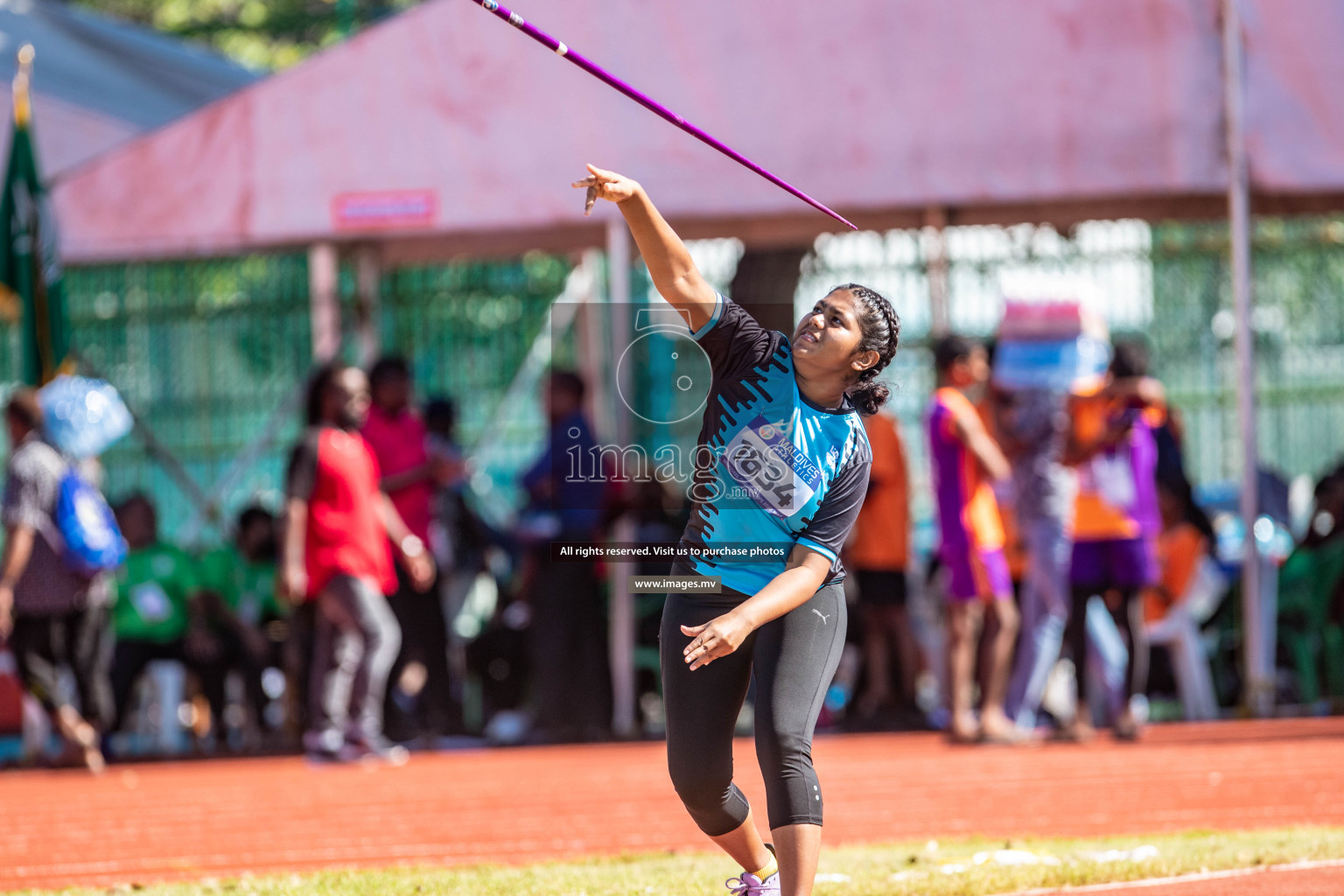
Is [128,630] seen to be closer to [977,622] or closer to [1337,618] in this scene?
[977,622]

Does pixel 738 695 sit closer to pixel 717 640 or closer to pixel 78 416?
pixel 717 640

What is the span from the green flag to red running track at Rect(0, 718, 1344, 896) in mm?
2412

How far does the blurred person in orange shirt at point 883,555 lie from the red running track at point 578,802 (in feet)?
2.89

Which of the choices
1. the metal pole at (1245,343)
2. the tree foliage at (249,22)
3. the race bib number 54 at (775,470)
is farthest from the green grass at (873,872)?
the tree foliage at (249,22)

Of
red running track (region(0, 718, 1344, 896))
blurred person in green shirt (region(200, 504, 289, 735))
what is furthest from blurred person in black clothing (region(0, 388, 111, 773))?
blurred person in green shirt (region(200, 504, 289, 735))

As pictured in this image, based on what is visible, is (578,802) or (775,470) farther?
(578,802)

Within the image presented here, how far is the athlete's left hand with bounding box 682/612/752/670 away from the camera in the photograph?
4.31m

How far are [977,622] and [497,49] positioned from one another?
4178 millimetres

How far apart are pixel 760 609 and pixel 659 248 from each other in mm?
892

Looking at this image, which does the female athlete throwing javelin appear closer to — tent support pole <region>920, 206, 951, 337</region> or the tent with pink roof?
the tent with pink roof

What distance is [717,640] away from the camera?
170 inches

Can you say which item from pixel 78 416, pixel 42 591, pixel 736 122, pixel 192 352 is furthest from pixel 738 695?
pixel 192 352

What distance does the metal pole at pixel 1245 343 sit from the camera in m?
10.2

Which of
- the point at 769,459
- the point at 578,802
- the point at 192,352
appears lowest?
the point at 578,802
